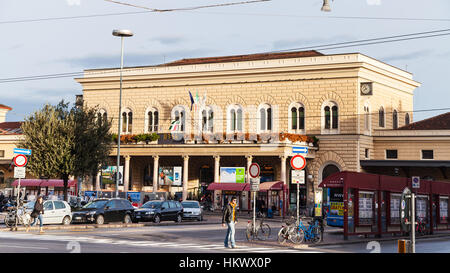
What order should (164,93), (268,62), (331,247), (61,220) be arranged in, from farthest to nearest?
(164,93) → (268,62) → (61,220) → (331,247)

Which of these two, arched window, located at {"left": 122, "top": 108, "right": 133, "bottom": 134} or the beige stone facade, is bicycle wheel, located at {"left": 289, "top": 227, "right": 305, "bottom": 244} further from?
arched window, located at {"left": 122, "top": 108, "right": 133, "bottom": 134}

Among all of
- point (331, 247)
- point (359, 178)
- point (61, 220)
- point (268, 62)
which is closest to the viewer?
point (331, 247)

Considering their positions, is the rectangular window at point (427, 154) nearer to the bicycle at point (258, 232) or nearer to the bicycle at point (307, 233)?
the bicycle at point (258, 232)

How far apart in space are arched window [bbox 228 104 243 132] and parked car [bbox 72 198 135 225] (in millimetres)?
24208

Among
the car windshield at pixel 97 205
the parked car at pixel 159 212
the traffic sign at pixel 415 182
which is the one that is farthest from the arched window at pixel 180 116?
the traffic sign at pixel 415 182

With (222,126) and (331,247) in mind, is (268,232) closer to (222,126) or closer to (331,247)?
(331,247)

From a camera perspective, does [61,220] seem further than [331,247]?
Yes

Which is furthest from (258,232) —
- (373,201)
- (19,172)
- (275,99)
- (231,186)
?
(275,99)

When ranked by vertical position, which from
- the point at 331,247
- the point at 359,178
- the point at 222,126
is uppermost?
the point at 222,126

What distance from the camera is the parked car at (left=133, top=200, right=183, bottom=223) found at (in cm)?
3919

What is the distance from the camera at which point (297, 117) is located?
194ft

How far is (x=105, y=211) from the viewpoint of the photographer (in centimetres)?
3634

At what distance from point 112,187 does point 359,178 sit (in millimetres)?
38425

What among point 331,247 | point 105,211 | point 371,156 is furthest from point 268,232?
point 371,156
